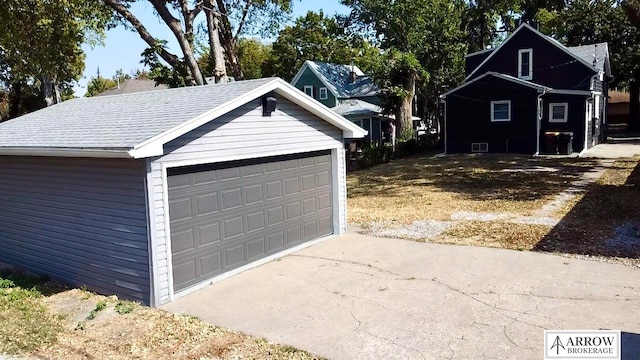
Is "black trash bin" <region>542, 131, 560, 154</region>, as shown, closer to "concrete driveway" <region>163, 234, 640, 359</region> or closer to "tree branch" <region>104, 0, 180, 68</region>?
"concrete driveway" <region>163, 234, 640, 359</region>

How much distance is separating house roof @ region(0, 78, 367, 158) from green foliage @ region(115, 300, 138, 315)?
2.15m

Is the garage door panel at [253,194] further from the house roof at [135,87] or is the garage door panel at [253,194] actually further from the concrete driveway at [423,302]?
the house roof at [135,87]

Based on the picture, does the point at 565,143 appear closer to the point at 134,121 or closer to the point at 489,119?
the point at 489,119

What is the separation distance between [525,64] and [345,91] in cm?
1658

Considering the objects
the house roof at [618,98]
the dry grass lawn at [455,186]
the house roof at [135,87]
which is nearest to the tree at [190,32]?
the dry grass lawn at [455,186]

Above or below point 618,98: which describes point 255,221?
below

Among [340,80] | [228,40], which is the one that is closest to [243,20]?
[228,40]

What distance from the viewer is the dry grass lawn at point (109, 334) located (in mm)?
5648

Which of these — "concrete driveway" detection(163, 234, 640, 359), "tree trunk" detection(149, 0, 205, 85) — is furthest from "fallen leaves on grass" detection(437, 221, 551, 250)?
"tree trunk" detection(149, 0, 205, 85)

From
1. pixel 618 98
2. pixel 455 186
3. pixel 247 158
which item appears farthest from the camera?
pixel 618 98

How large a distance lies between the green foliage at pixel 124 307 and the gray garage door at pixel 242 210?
2.14 ft

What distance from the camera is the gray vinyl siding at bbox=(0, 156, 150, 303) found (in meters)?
7.21

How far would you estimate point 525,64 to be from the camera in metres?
26.0

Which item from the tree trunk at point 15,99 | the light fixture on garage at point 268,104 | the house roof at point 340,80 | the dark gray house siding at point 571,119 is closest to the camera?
the light fixture on garage at point 268,104
